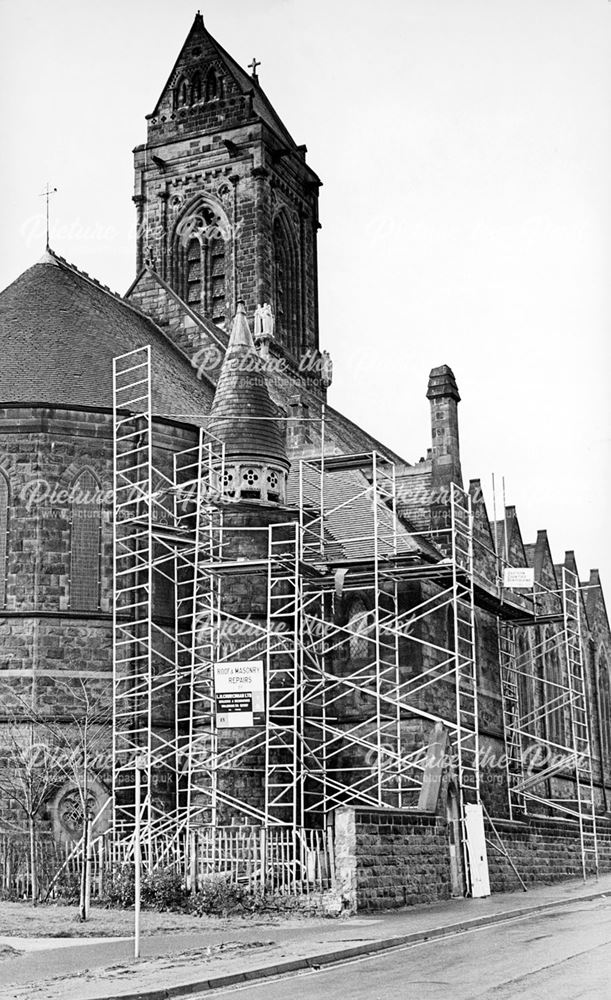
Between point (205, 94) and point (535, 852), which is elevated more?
point (205, 94)

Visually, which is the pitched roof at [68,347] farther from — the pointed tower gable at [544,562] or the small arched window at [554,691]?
the small arched window at [554,691]

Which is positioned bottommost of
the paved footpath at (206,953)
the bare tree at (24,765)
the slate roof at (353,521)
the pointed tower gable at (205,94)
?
the paved footpath at (206,953)

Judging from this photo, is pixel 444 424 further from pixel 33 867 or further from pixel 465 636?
pixel 33 867

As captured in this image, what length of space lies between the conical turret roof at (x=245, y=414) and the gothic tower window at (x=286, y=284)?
1688 centimetres

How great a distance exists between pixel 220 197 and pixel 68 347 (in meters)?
17.0

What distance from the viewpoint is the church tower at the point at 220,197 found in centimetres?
4841

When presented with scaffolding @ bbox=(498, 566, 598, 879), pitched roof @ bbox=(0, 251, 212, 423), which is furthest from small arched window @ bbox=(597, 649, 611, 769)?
pitched roof @ bbox=(0, 251, 212, 423)

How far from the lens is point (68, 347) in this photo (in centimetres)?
3394

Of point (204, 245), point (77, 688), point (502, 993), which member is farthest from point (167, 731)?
point (204, 245)

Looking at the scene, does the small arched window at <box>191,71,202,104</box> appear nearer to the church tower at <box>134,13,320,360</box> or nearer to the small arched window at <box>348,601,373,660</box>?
the church tower at <box>134,13,320,360</box>

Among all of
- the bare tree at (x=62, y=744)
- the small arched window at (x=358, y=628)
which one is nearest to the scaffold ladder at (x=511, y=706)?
the small arched window at (x=358, y=628)

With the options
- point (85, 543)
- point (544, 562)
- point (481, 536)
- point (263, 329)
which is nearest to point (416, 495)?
point (481, 536)

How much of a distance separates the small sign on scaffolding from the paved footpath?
17.0ft

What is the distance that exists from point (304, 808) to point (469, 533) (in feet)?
24.3
